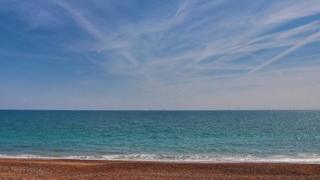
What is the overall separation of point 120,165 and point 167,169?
3.31 m

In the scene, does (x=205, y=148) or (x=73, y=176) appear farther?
(x=205, y=148)

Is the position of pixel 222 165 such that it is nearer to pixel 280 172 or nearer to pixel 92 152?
pixel 280 172

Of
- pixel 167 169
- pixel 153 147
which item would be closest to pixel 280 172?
pixel 167 169

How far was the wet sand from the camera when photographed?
2058 centimetres

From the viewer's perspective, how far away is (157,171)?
23.7m

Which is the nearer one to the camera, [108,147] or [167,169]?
[167,169]

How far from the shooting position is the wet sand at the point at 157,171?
20578 mm

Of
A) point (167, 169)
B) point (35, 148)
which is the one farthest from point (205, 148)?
point (167, 169)

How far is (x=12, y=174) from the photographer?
21.0 m

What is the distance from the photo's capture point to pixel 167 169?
2475cm

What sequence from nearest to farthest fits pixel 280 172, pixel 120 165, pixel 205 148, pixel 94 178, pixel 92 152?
pixel 94 178 < pixel 280 172 < pixel 120 165 < pixel 92 152 < pixel 205 148

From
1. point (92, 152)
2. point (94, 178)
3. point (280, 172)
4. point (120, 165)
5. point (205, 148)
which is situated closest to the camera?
point (94, 178)

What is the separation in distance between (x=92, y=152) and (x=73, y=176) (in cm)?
2082

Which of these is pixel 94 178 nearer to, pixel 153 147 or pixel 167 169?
pixel 167 169
